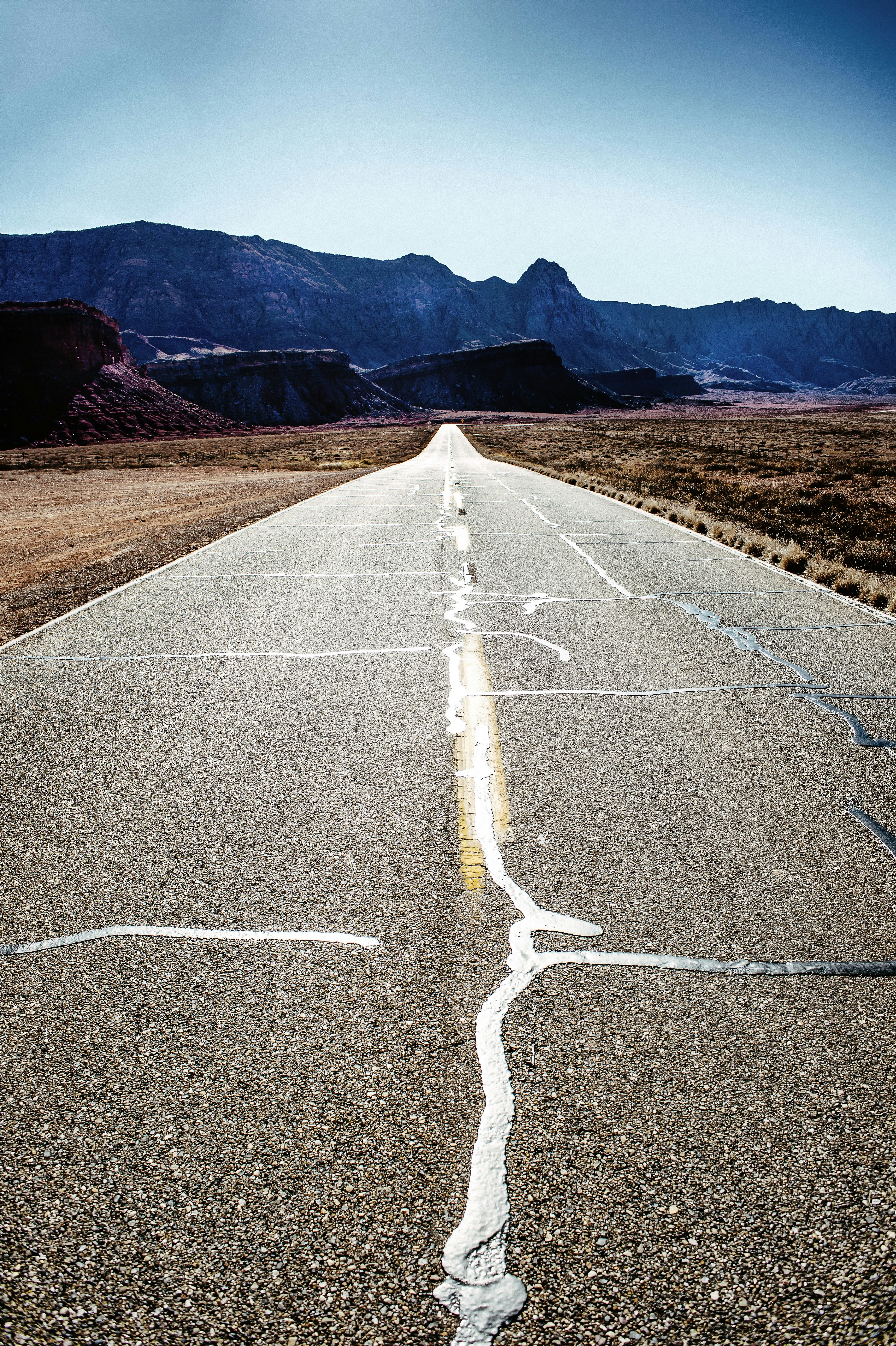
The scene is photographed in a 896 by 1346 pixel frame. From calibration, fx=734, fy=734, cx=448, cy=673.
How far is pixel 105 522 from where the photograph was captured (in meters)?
19.2

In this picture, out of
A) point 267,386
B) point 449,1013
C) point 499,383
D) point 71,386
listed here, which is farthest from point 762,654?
point 499,383

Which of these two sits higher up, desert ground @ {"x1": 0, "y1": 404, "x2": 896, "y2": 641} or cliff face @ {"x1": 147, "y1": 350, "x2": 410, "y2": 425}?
cliff face @ {"x1": 147, "y1": 350, "x2": 410, "y2": 425}

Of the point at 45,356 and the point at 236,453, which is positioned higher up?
the point at 45,356

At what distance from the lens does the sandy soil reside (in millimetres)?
10406

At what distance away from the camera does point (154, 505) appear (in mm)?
23406

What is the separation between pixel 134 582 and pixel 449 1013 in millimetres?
9059

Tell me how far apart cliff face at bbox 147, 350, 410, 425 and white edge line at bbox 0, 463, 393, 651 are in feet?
308

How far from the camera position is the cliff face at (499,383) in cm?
14562

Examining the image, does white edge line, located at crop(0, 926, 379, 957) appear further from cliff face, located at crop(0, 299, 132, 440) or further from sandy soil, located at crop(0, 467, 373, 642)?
cliff face, located at crop(0, 299, 132, 440)

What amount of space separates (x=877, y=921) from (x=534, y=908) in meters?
1.42

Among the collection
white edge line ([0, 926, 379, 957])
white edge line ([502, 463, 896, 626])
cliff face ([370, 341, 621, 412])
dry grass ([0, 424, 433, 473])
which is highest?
cliff face ([370, 341, 621, 412])

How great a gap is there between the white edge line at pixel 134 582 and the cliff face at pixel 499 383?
137m

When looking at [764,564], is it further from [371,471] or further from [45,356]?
[45,356]

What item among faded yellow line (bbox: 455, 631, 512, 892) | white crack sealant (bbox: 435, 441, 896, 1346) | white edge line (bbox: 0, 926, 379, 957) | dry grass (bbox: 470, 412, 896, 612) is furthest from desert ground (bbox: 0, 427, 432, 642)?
dry grass (bbox: 470, 412, 896, 612)
